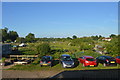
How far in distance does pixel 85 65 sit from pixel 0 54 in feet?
36.2

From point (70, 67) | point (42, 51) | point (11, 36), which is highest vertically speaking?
point (11, 36)

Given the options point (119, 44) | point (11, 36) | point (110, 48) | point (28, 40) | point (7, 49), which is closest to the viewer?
point (119, 44)

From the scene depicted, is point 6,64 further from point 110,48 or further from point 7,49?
point 110,48

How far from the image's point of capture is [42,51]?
660 inches

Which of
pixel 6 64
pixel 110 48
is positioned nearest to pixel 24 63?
pixel 6 64

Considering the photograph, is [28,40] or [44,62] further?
[28,40]

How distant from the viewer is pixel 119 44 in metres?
16.5

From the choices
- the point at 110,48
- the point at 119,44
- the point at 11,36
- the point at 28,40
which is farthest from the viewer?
the point at 11,36

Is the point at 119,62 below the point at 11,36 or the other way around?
below

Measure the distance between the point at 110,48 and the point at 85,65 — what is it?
764 cm

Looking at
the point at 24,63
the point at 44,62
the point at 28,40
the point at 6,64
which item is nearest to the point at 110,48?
the point at 44,62

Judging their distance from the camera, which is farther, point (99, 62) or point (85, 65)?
point (99, 62)

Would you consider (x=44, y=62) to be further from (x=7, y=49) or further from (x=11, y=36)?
(x=11, y=36)

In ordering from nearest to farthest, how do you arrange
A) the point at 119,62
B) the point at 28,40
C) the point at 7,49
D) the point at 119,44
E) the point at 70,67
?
1. the point at 70,67
2. the point at 119,62
3. the point at 119,44
4. the point at 7,49
5. the point at 28,40
